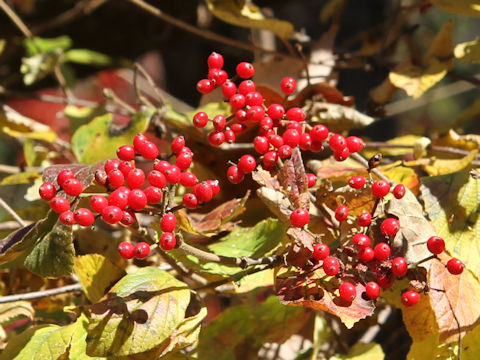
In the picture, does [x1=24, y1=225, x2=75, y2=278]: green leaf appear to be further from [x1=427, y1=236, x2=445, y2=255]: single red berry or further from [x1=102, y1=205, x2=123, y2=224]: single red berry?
[x1=427, y1=236, x2=445, y2=255]: single red berry

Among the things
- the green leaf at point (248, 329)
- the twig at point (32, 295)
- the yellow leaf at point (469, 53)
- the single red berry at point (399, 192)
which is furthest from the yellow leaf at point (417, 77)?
the twig at point (32, 295)

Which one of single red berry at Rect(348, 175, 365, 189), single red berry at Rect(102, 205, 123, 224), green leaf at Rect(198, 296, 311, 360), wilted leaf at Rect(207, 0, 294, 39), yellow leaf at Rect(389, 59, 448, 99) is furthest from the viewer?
wilted leaf at Rect(207, 0, 294, 39)

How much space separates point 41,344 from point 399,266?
1.64ft

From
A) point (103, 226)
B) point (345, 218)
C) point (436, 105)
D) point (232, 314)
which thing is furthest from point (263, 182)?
point (436, 105)

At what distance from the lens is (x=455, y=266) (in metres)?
0.71

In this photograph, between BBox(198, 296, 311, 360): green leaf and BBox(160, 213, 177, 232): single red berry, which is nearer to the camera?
BBox(160, 213, 177, 232): single red berry

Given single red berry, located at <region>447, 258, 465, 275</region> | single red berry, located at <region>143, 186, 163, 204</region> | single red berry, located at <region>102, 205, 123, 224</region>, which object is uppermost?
single red berry, located at <region>143, 186, 163, 204</region>

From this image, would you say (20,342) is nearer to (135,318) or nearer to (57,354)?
(57,354)

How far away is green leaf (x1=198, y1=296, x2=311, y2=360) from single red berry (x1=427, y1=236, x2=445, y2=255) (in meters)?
0.32

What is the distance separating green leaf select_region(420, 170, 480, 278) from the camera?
0.78 metres

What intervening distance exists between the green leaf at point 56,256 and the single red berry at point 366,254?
364 millimetres

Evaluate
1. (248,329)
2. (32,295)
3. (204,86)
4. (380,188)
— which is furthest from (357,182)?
(32,295)

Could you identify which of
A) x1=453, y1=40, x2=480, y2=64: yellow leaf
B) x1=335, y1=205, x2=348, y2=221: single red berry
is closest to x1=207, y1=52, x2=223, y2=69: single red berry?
x1=335, y1=205, x2=348, y2=221: single red berry

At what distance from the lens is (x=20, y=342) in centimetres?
82
